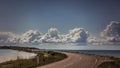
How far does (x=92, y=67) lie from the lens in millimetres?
44625

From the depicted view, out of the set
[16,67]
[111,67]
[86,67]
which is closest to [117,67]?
[111,67]

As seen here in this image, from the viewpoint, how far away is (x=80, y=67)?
44.3m

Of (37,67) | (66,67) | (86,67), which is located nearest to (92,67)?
(86,67)

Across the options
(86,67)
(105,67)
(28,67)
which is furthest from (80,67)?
(28,67)

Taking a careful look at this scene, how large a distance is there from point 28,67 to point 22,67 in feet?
2.92

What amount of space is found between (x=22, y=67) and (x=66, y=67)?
252 inches

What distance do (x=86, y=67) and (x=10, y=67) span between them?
11.0 metres

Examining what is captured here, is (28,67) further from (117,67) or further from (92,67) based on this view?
(117,67)

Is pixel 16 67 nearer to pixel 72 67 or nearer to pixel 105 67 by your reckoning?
pixel 72 67

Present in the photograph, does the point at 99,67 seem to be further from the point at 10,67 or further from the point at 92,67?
the point at 10,67

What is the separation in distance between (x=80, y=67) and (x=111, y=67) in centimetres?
459

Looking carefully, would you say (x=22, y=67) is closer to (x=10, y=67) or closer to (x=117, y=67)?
(x=10, y=67)

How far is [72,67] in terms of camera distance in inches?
1741

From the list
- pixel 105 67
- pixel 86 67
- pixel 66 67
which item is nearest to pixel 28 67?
pixel 66 67
